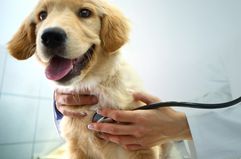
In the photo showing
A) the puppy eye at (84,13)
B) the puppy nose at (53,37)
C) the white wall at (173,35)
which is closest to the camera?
the puppy nose at (53,37)

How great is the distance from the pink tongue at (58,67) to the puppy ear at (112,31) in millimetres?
133

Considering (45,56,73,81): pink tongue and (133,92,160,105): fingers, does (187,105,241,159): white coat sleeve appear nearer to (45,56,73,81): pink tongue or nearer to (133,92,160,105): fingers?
(133,92,160,105): fingers

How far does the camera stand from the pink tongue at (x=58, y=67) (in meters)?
0.69

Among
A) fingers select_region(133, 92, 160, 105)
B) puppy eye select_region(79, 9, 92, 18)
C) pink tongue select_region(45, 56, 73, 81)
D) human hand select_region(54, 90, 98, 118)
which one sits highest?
puppy eye select_region(79, 9, 92, 18)

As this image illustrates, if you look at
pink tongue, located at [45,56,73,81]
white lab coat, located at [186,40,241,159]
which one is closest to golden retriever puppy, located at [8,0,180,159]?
pink tongue, located at [45,56,73,81]

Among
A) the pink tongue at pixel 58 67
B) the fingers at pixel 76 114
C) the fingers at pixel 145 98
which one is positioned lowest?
the fingers at pixel 76 114

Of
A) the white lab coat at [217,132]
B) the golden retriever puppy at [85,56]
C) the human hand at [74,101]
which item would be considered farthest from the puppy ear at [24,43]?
the white lab coat at [217,132]

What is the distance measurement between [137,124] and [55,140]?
103 centimetres

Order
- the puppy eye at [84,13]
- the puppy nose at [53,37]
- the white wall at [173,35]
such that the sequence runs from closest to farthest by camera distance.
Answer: the puppy nose at [53,37]
the puppy eye at [84,13]
the white wall at [173,35]

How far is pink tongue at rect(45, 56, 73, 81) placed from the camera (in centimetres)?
69

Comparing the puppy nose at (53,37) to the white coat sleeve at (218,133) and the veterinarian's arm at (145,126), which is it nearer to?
the veterinarian's arm at (145,126)

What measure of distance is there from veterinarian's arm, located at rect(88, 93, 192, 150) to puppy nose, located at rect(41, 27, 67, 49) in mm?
245

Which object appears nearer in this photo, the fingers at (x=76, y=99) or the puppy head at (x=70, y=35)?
the puppy head at (x=70, y=35)

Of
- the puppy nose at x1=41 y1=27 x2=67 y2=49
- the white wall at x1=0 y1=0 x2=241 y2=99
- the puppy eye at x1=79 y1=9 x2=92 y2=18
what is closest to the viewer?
the puppy nose at x1=41 y1=27 x2=67 y2=49
